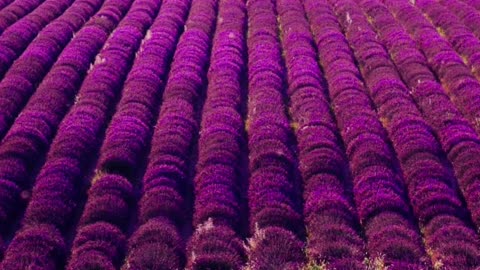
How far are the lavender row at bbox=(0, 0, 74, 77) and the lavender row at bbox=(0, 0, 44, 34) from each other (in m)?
0.58

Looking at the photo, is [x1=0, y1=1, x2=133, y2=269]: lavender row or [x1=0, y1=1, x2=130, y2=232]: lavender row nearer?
[x1=0, y1=1, x2=133, y2=269]: lavender row

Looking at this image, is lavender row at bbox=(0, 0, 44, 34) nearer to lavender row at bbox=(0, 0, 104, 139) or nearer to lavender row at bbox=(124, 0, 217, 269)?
lavender row at bbox=(0, 0, 104, 139)

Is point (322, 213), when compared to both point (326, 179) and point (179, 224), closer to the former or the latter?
point (326, 179)

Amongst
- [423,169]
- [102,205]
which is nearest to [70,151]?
[102,205]

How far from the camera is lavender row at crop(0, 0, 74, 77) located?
1947 centimetres

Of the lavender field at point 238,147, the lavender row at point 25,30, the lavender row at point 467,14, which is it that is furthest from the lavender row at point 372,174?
the lavender row at point 25,30

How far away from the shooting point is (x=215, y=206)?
11.7m

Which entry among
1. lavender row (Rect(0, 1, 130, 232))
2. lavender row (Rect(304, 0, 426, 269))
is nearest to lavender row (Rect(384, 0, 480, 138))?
lavender row (Rect(304, 0, 426, 269))

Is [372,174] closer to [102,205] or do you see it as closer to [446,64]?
[102,205]

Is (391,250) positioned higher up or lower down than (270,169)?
lower down

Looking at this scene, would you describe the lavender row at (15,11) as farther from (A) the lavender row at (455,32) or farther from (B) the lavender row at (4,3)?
(A) the lavender row at (455,32)

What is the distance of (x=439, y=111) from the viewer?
1567cm

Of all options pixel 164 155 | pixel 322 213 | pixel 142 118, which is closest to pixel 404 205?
pixel 322 213

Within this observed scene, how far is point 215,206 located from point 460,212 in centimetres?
514
